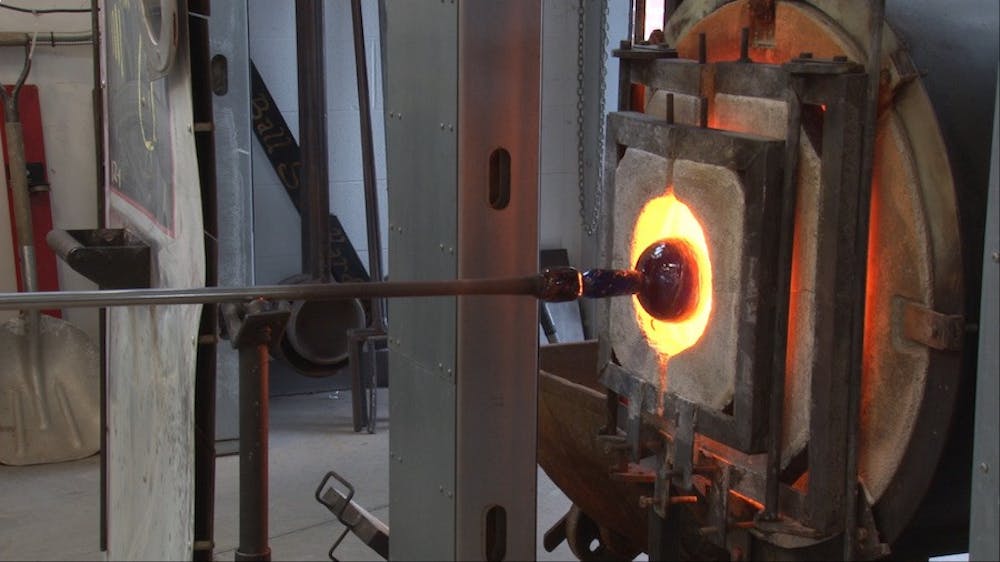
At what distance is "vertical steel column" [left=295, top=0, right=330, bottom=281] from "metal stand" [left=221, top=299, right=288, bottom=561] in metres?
3.10

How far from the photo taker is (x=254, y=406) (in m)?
2.21

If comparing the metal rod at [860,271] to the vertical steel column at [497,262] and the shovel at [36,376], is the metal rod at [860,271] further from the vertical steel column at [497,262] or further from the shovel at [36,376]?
the shovel at [36,376]

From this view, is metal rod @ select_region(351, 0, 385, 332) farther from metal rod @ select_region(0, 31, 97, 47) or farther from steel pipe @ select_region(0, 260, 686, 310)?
steel pipe @ select_region(0, 260, 686, 310)

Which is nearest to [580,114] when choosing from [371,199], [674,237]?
[371,199]

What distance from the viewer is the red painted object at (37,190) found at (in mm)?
5320

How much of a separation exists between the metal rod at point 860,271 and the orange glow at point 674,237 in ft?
0.90

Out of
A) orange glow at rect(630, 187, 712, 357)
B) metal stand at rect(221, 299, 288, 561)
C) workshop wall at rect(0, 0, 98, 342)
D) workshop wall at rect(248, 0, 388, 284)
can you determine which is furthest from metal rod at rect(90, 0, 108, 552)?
workshop wall at rect(248, 0, 388, 284)

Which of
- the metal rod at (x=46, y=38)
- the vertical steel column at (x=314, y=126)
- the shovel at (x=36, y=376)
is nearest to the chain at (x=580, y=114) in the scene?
the vertical steel column at (x=314, y=126)

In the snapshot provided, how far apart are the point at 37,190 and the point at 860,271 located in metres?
4.25

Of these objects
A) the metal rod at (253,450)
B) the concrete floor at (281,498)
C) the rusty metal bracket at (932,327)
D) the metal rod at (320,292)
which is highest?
the metal rod at (320,292)

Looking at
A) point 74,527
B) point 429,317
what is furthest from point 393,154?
point 74,527

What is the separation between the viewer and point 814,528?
1814 mm

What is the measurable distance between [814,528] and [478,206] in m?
0.67

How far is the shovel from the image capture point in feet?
16.4
